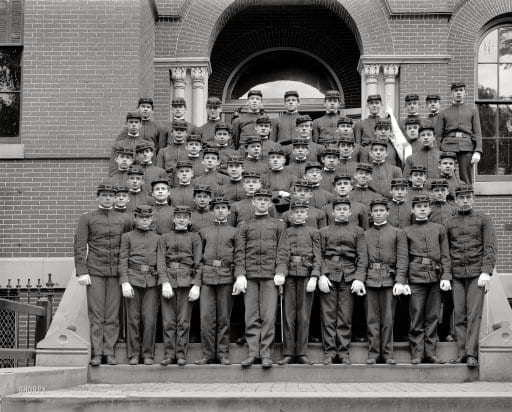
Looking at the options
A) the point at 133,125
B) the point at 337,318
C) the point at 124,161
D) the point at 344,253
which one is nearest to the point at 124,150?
the point at 124,161

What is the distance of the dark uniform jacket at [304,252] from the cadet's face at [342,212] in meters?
0.30

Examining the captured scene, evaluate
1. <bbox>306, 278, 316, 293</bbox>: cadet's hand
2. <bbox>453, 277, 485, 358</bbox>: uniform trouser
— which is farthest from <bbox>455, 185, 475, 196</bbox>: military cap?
<bbox>306, 278, 316, 293</bbox>: cadet's hand

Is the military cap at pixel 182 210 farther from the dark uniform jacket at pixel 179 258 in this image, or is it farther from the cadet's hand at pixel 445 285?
the cadet's hand at pixel 445 285

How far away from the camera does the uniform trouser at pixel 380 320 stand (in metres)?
11.2

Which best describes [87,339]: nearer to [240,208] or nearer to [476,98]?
[240,208]

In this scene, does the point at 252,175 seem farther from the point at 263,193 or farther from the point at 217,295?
the point at 217,295

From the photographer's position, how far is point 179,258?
1141cm

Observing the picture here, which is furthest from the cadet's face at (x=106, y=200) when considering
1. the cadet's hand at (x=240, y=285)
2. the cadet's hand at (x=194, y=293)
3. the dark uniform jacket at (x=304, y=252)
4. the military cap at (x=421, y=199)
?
the military cap at (x=421, y=199)

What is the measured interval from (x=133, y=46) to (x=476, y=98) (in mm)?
5522

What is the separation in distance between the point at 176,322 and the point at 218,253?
0.84 metres

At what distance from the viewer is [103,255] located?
11.5 meters

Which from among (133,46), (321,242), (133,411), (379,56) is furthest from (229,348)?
(379,56)

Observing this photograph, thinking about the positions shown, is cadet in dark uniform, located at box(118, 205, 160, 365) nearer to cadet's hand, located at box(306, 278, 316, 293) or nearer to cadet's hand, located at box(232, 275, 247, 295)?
cadet's hand, located at box(232, 275, 247, 295)

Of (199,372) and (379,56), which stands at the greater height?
(379,56)
